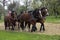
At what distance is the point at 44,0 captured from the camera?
4931 cm

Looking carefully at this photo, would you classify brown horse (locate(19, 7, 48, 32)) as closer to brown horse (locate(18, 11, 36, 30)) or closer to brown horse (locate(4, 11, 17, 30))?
brown horse (locate(18, 11, 36, 30))

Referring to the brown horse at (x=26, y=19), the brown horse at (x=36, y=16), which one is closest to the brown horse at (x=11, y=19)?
the brown horse at (x=26, y=19)

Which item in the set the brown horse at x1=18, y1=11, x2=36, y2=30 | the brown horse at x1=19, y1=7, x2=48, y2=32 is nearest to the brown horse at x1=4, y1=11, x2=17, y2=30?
the brown horse at x1=18, y1=11, x2=36, y2=30

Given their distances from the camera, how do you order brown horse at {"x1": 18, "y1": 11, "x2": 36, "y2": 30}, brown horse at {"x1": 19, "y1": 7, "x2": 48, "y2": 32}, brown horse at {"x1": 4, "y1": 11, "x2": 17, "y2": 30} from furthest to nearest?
brown horse at {"x1": 4, "y1": 11, "x2": 17, "y2": 30} → brown horse at {"x1": 18, "y1": 11, "x2": 36, "y2": 30} → brown horse at {"x1": 19, "y1": 7, "x2": 48, "y2": 32}

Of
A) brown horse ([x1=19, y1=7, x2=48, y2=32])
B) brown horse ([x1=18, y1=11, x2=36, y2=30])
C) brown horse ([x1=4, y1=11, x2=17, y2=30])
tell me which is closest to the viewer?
brown horse ([x1=19, y1=7, x2=48, y2=32])

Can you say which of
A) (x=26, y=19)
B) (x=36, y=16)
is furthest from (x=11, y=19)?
(x=36, y=16)

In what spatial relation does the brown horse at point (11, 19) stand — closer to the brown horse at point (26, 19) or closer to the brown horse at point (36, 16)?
the brown horse at point (26, 19)

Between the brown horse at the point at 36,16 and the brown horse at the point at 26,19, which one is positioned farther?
the brown horse at the point at 26,19

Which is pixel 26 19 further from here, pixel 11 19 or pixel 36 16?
pixel 11 19

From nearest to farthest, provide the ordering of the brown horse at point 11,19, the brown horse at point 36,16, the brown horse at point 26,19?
the brown horse at point 36,16, the brown horse at point 26,19, the brown horse at point 11,19

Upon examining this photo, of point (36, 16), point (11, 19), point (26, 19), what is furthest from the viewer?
point (11, 19)

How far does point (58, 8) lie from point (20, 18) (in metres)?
29.8

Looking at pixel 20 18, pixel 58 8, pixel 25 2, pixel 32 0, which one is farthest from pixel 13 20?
pixel 25 2

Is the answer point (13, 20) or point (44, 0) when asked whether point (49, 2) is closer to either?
point (44, 0)
